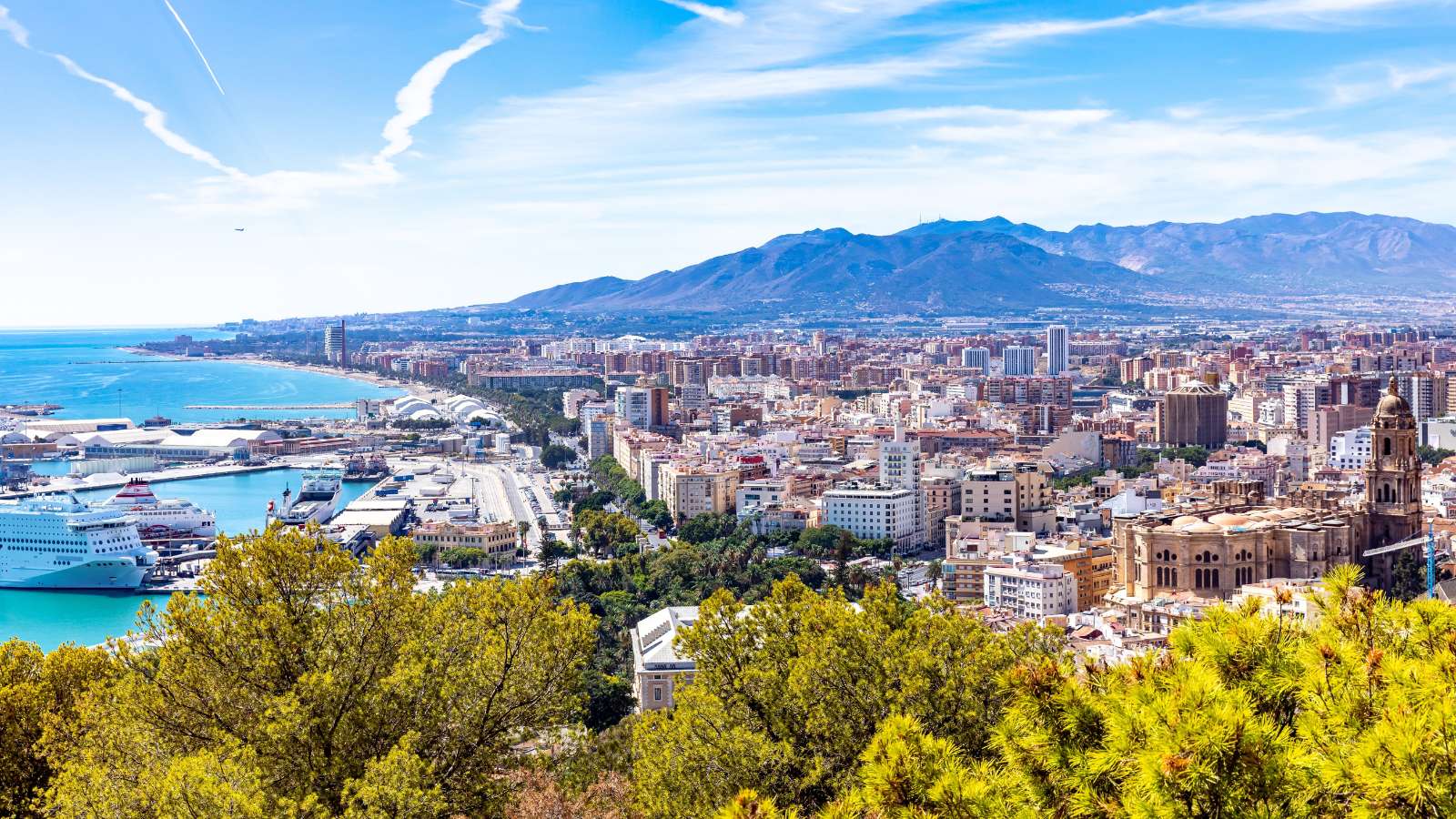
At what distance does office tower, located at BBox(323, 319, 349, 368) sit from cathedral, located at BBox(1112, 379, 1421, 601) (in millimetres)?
45760

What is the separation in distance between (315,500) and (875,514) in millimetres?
8733

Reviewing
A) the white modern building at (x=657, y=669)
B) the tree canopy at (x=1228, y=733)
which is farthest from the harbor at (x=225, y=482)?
the white modern building at (x=657, y=669)

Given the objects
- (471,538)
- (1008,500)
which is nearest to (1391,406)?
(1008,500)

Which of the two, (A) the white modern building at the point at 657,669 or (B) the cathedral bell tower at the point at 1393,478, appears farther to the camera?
(B) the cathedral bell tower at the point at 1393,478

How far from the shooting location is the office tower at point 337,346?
54406mm

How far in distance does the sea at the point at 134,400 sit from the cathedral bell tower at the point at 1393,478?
8.63 meters

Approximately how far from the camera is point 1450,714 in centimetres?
161

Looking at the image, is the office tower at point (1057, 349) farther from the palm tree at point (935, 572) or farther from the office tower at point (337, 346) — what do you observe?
the palm tree at point (935, 572)

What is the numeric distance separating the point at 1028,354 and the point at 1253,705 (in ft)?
138

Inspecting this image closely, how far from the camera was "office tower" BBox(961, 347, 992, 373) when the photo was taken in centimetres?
4356

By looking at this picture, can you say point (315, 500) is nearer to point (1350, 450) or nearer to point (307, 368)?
point (1350, 450)

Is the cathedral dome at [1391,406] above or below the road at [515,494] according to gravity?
above

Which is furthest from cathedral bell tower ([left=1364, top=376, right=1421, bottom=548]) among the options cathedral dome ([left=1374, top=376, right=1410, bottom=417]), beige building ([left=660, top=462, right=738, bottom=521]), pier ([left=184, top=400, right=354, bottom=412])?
pier ([left=184, top=400, right=354, bottom=412])

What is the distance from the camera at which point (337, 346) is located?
55875 mm
